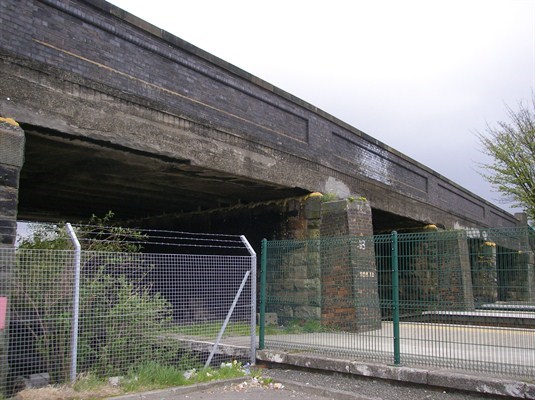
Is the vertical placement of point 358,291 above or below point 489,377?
above

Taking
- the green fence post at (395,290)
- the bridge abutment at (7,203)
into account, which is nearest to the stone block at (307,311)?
the green fence post at (395,290)

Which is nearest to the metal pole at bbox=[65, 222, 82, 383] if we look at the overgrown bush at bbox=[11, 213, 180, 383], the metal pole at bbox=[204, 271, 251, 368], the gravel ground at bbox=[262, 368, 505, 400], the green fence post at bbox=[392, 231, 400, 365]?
the overgrown bush at bbox=[11, 213, 180, 383]

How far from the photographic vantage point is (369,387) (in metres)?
6.45

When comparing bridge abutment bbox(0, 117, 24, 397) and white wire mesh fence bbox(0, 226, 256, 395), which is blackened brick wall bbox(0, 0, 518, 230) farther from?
white wire mesh fence bbox(0, 226, 256, 395)

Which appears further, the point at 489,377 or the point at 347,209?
the point at 347,209

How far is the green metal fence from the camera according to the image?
5.97m

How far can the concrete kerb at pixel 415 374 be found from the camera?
5430 millimetres

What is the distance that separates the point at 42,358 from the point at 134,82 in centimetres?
435

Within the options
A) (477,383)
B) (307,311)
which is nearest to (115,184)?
(307,311)

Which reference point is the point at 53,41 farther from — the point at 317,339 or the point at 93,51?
the point at 317,339

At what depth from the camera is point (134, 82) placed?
799 cm

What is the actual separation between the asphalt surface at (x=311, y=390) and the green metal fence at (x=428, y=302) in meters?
0.44

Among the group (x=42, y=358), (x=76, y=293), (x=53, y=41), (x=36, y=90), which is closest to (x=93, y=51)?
(x=53, y=41)

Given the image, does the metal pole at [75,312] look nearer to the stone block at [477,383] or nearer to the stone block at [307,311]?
the stone block at [477,383]
